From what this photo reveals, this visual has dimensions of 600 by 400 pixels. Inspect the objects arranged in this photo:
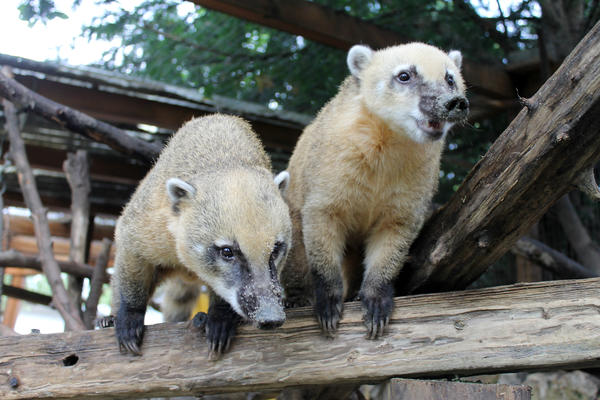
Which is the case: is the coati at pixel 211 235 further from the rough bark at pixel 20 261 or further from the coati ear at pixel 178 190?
the rough bark at pixel 20 261

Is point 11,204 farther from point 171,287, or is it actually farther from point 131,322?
point 131,322

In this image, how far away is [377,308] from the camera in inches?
144

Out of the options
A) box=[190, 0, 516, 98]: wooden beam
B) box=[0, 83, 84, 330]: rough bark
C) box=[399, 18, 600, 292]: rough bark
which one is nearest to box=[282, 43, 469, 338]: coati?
box=[399, 18, 600, 292]: rough bark

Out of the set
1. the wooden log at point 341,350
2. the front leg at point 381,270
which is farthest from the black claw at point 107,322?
the front leg at point 381,270

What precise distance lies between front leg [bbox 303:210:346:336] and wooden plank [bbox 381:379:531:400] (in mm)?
615

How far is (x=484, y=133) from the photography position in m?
7.32

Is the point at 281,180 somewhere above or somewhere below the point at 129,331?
above

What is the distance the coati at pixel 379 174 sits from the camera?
3795 millimetres

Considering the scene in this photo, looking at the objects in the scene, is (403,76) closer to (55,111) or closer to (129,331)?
(129,331)

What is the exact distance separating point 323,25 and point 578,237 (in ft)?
11.5

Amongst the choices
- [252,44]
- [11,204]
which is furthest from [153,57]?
[11,204]

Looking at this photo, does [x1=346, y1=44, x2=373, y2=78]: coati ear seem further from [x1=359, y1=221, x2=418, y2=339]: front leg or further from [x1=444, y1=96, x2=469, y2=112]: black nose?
[x1=359, y1=221, x2=418, y2=339]: front leg

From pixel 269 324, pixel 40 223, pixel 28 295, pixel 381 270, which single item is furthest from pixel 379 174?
pixel 28 295

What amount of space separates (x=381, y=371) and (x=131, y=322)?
5.60ft
